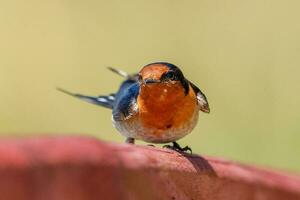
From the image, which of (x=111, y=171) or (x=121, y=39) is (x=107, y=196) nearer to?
(x=111, y=171)

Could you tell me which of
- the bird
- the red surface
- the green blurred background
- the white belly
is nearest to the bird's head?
the bird

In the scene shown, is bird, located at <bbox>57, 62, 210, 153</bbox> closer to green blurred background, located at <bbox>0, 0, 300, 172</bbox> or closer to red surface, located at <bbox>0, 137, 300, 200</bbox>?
red surface, located at <bbox>0, 137, 300, 200</bbox>

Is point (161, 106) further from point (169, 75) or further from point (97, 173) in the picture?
point (97, 173)

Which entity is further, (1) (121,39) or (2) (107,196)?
(1) (121,39)

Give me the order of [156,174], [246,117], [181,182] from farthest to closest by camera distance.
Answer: [246,117] < [181,182] < [156,174]

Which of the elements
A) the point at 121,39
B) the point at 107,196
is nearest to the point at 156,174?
the point at 107,196

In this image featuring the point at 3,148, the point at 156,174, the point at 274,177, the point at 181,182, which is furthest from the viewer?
the point at 274,177
